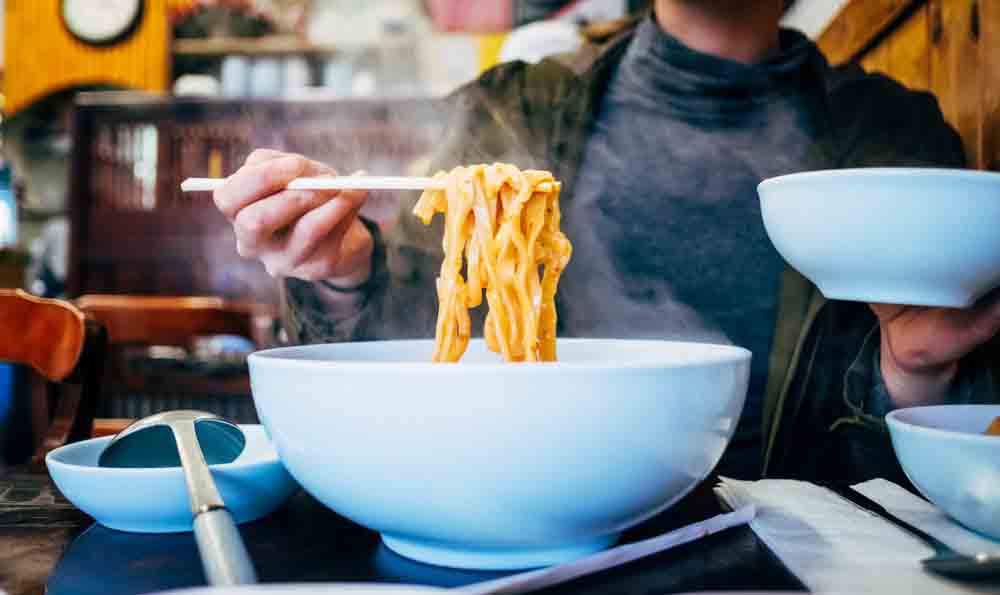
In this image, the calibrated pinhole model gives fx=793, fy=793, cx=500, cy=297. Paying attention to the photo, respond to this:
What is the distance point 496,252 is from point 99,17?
145 inches

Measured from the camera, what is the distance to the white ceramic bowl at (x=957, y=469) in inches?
16.1

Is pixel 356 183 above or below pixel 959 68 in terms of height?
below

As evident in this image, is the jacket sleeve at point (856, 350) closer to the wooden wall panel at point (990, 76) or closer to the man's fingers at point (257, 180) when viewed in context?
the wooden wall panel at point (990, 76)

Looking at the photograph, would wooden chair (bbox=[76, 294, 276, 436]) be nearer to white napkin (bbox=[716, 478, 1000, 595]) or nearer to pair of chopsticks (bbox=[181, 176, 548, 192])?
pair of chopsticks (bbox=[181, 176, 548, 192])

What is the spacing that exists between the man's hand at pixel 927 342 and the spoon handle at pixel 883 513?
8.1 inches

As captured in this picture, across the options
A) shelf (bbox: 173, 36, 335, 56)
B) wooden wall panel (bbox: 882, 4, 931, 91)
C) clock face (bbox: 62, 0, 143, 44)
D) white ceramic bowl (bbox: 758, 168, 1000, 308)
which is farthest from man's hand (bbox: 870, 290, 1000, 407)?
clock face (bbox: 62, 0, 143, 44)

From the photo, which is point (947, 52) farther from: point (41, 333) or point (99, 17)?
point (99, 17)

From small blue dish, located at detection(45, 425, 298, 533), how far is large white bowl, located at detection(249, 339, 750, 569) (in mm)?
82

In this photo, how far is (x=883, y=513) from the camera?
1.56 feet

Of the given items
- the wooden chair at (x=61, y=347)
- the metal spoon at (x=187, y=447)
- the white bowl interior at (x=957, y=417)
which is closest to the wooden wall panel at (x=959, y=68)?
the white bowl interior at (x=957, y=417)

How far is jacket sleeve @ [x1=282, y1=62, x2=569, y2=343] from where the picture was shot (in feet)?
2.99

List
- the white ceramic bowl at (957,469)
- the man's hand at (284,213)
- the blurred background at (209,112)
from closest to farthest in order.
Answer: the white ceramic bowl at (957,469), the man's hand at (284,213), the blurred background at (209,112)

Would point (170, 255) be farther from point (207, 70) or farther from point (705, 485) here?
point (705, 485)

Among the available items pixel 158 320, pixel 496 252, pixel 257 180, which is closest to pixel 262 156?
pixel 257 180
